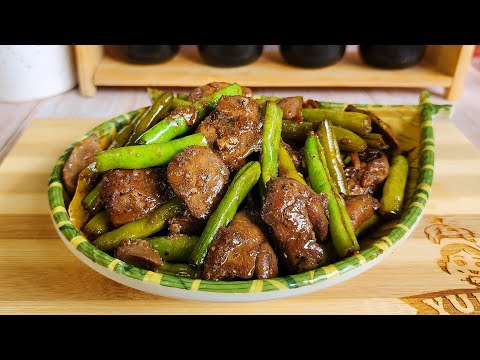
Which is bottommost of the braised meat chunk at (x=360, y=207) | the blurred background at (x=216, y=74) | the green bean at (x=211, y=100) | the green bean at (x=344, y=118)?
the blurred background at (x=216, y=74)

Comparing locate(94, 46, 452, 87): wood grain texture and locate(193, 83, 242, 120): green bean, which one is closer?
locate(193, 83, 242, 120): green bean

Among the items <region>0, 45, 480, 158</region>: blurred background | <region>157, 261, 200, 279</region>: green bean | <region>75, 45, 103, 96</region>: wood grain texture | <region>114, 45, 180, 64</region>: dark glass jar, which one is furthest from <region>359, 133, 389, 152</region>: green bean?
<region>75, 45, 103, 96</region>: wood grain texture

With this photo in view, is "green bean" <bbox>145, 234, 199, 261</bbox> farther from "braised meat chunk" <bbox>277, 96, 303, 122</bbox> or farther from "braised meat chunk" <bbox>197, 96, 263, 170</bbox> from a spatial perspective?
"braised meat chunk" <bbox>277, 96, 303, 122</bbox>


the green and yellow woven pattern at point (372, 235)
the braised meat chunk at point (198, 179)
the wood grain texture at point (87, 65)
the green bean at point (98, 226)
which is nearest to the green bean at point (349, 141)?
the green and yellow woven pattern at point (372, 235)

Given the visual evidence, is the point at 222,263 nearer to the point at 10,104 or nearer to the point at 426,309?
the point at 426,309

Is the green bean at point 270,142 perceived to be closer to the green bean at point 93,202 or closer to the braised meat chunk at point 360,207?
the braised meat chunk at point 360,207

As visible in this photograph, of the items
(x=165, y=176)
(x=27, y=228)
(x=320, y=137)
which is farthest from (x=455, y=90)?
(x=27, y=228)
